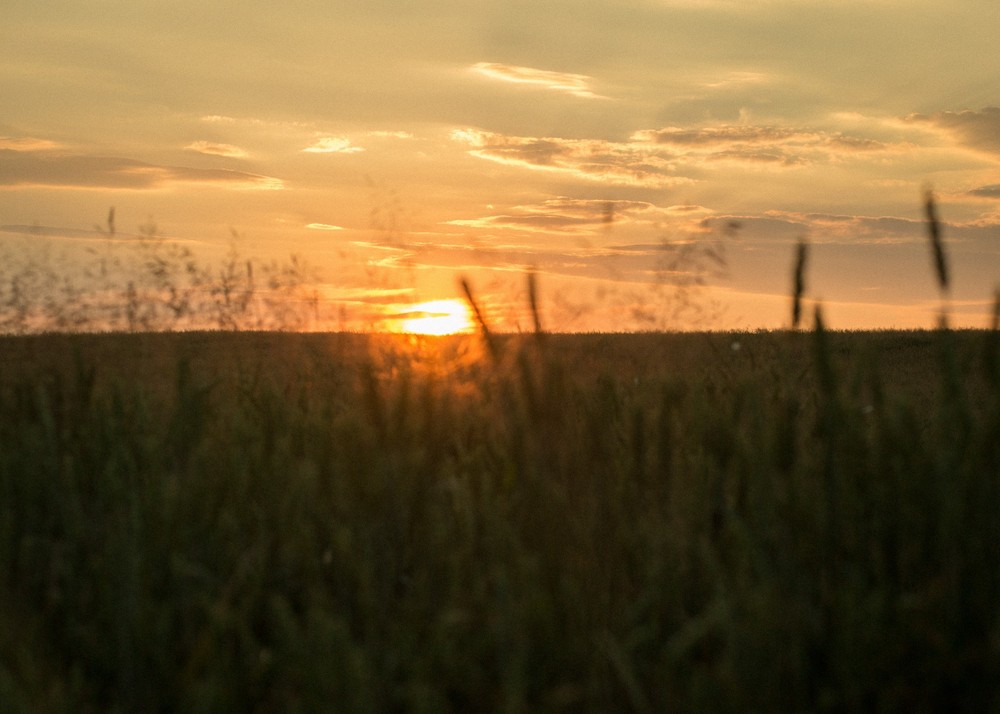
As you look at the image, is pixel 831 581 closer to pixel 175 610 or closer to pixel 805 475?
pixel 805 475

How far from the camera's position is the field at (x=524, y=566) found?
150cm

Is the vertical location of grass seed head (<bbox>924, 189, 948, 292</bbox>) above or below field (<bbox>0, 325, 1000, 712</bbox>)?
above

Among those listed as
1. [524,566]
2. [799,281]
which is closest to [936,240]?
[799,281]

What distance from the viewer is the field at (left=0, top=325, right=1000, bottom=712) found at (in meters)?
1.50

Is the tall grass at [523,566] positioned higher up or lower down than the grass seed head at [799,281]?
lower down

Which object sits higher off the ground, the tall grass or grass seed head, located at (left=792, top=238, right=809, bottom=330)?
grass seed head, located at (left=792, top=238, right=809, bottom=330)

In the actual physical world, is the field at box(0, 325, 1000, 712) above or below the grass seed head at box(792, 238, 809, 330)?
below

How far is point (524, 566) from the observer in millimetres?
1597

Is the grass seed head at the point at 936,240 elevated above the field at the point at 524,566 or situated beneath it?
elevated above

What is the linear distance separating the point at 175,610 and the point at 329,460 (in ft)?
1.96

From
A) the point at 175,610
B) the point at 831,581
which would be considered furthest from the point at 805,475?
the point at 175,610

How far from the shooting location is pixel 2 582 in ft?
6.70

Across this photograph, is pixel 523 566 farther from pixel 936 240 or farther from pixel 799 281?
pixel 936 240

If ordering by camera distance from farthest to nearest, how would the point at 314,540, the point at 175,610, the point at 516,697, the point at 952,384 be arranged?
the point at 314,540 → the point at 175,610 → the point at 952,384 → the point at 516,697
